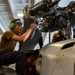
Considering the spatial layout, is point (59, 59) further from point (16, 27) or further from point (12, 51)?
point (16, 27)

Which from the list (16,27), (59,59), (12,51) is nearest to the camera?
(59,59)

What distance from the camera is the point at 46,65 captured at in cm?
201

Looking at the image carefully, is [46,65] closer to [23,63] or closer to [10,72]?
[23,63]

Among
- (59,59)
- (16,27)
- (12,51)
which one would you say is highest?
(16,27)

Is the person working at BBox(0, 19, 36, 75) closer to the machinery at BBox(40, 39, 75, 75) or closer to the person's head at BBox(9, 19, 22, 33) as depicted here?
the person's head at BBox(9, 19, 22, 33)

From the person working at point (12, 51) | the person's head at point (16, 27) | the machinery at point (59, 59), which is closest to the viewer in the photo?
the machinery at point (59, 59)

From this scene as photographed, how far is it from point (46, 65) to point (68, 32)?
2.59 ft

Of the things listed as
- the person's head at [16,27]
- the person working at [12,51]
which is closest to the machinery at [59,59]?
the person working at [12,51]

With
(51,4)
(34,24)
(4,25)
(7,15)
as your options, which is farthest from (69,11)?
(4,25)

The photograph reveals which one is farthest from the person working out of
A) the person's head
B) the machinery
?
the machinery

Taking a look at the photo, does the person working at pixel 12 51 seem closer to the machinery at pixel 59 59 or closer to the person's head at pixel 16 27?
the person's head at pixel 16 27

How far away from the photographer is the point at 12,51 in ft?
8.95

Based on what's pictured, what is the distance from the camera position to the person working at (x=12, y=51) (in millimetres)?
2439

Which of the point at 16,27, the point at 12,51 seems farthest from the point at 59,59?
the point at 16,27
